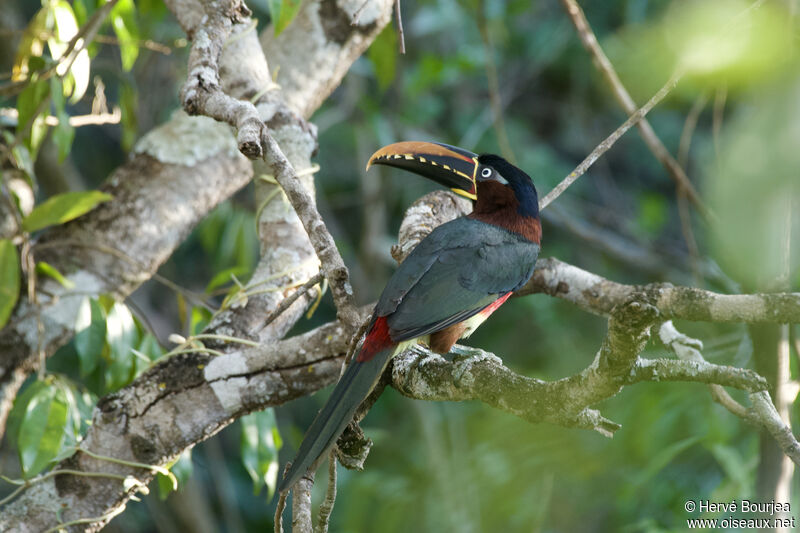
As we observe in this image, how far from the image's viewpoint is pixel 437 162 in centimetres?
261

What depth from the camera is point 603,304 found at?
7.25 feet

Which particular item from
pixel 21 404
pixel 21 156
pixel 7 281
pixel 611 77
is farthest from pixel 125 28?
pixel 611 77

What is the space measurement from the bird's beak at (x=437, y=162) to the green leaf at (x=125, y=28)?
1.10 meters

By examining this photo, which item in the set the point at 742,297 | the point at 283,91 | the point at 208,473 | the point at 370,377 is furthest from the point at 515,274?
the point at 208,473

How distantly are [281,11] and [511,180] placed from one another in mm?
970

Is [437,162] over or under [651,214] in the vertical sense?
under

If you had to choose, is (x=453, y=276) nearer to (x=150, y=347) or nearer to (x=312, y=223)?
(x=312, y=223)

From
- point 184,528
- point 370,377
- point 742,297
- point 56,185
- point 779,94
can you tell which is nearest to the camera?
point 779,94

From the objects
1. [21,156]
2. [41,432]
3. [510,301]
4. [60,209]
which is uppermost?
[510,301]

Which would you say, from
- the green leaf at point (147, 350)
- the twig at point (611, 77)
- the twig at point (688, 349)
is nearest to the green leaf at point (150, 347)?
the green leaf at point (147, 350)

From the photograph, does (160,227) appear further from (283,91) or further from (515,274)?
(515,274)

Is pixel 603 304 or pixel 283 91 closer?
pixel 603 304

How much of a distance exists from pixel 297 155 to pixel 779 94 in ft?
6.70

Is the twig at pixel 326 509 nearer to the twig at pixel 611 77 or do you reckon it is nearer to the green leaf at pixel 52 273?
the green leaf at pixel 52 273
